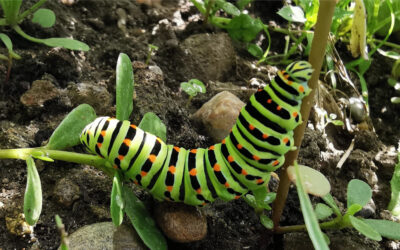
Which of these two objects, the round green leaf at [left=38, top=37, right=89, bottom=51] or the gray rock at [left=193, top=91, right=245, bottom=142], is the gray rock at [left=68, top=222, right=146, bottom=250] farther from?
the round green leaf at [left=38, top=37, right=89, bottom=51]

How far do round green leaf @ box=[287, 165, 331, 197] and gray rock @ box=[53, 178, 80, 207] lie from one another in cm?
102

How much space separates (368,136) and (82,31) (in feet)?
6.43

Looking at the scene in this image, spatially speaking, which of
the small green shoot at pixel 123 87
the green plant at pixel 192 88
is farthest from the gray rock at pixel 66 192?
the green plant at pixel 192 88

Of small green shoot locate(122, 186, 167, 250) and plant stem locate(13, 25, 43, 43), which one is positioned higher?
plant stem locate(13, 25, 43, 43)

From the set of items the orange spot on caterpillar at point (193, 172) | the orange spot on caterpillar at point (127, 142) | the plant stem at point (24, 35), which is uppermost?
the plant stem at point (24, 35)

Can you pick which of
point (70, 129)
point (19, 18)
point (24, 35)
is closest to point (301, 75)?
point (70, 129)

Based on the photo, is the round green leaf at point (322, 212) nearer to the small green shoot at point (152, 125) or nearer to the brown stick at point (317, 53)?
the brown stick at point (317, 53)

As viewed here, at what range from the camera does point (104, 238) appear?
A: 5.88ft

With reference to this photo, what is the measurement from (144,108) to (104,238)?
806 mm

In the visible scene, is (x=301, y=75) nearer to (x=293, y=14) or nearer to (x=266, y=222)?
(x=266, y=222)

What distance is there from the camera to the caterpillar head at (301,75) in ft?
4.95

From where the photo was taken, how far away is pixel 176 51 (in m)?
2.86

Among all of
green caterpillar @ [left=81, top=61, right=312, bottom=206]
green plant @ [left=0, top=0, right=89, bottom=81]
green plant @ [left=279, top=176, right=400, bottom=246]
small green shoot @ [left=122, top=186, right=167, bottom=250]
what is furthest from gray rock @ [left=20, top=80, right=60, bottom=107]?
green plant @ [left=279, top=176, right=400, bottom=246]

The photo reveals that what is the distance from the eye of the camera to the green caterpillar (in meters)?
1.67
